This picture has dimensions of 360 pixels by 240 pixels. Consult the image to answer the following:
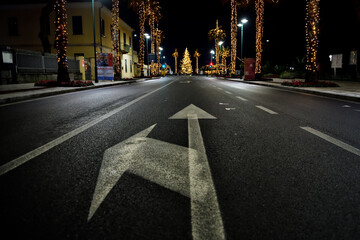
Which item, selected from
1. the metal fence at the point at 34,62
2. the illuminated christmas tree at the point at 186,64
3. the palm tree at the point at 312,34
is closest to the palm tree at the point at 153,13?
the metal fence at the point at 34,62

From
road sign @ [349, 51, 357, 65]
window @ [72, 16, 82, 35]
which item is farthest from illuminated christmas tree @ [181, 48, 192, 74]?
road sign @ [349, 51, 357, 65]

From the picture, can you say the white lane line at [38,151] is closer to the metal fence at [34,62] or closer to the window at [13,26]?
the metal fence at [34,62]

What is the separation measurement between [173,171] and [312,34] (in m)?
19.0

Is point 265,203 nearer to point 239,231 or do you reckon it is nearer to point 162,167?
point 239,231

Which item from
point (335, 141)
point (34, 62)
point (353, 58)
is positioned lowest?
point (335, 141)

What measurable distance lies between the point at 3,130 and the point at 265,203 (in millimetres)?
4960

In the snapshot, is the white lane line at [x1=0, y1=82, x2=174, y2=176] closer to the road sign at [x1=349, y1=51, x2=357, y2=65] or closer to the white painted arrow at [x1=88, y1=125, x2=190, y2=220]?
the white painted arrow at [x1=88, y1=125, x2=190, y2=220]

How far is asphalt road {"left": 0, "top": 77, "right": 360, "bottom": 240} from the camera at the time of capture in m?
1.99

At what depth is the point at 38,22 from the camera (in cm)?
3719

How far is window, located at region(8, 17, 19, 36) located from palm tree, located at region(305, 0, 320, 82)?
1350 inches

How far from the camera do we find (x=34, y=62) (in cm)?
2395

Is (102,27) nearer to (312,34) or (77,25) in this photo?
(77,25)

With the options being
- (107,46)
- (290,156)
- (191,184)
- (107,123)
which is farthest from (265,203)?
(107,46)

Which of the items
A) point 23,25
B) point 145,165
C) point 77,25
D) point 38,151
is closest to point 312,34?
point 145,165
